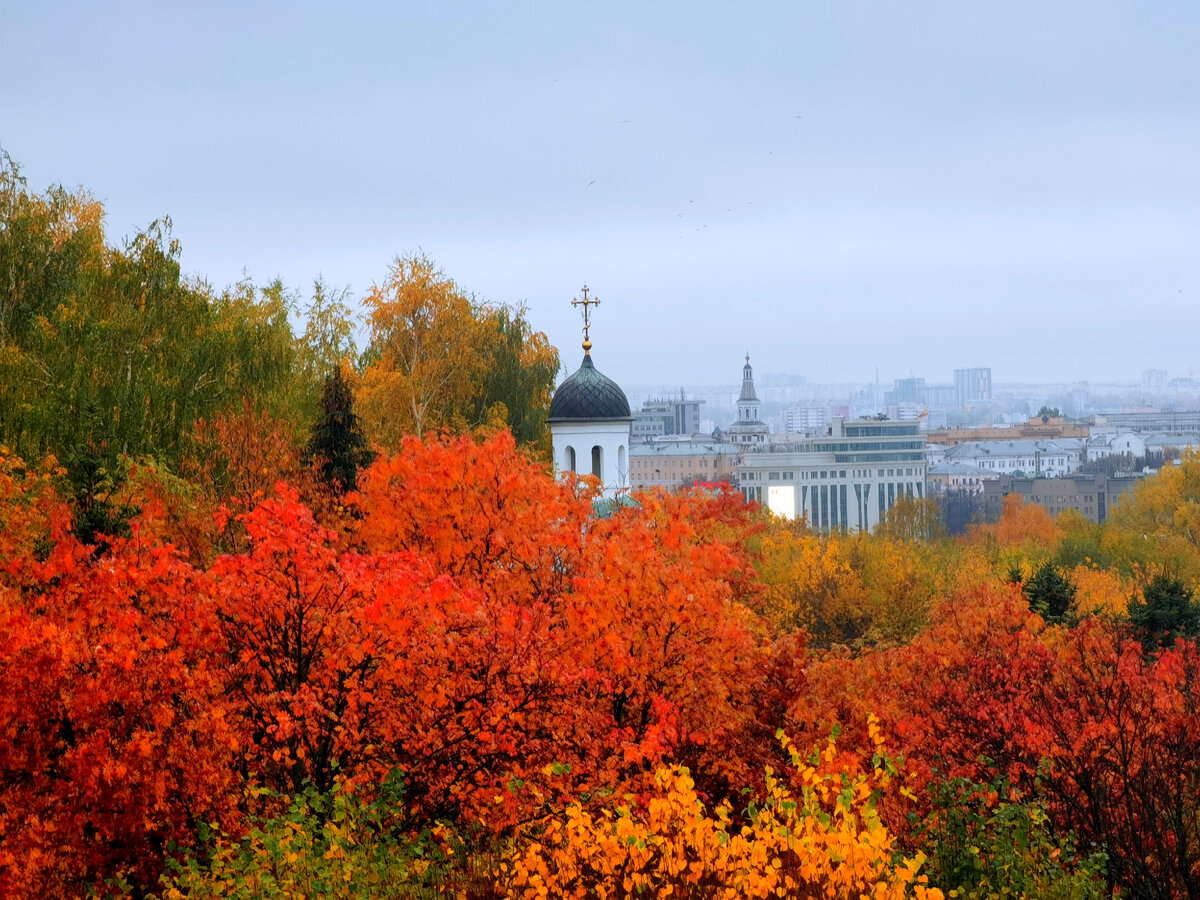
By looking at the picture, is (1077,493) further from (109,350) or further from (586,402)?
(109,350)

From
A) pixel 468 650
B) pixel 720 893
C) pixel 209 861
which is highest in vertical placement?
pixel 468 650

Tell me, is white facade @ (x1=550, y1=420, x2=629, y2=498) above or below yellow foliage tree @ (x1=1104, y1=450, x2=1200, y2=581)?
above

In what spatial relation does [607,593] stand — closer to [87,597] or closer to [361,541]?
[87,597]

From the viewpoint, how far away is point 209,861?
14.4 m

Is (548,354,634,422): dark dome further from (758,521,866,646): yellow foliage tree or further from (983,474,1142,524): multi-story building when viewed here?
(983,474,1142,524): multi-story building

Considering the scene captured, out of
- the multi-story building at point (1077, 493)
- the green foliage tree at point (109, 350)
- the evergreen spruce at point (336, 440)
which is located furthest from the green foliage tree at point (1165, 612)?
the multi-story building at point (1077, 493)

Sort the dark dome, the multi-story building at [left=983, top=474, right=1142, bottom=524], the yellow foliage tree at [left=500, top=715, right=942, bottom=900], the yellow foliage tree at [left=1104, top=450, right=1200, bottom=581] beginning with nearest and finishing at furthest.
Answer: the yellow foliage tree at [left=500, top=715, right=942, bottom=900] → the dark dome → the yellow foliage tree at [left=1104, top=450, right=1200, bottom=581] → the multi-story building at [left=983, top=474, right=1142, bottom=524]

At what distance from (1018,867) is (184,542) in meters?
17.5

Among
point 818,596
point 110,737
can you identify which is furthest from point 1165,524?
point 110,737

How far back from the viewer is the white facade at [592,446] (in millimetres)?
34469

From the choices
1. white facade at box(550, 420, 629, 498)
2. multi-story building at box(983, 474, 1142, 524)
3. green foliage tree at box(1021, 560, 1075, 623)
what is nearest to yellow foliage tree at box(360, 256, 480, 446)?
white facade at box(550, 420, 629, 498)

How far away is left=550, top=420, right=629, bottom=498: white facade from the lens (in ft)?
113

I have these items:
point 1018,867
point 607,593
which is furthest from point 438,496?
point 1018,867

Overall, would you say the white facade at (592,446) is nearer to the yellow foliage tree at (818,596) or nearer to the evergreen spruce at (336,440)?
the evergreen spruce at (336,440)
